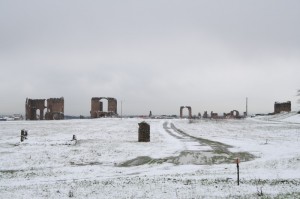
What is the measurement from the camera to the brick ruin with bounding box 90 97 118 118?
8006 cm

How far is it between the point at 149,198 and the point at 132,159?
850 cm

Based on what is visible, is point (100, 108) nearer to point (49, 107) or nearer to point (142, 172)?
point (49, 107)

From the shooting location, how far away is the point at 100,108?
81250 mm

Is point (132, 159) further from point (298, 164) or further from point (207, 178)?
point (298, 164)

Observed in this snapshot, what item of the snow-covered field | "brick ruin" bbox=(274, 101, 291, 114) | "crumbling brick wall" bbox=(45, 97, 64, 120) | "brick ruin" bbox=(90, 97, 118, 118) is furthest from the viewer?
"brick ruin" bbox=(274, 101, 291, 114)

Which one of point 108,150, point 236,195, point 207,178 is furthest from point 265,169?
A: point 108,150

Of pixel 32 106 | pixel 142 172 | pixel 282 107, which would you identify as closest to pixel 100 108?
pixel 32 106

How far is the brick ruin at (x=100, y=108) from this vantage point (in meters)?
80.1

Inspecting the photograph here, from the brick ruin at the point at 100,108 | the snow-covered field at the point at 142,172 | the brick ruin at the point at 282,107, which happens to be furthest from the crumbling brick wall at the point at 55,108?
the snow-covered field at the point at 142,172

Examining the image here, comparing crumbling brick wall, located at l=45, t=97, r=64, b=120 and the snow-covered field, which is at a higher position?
crumbling brick wall, located at l=45, t=97, r=64, b=120

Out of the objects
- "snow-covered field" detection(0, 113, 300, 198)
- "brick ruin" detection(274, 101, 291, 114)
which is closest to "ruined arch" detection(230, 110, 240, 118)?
"brick ruin" detection(274, 101, 291, 114)

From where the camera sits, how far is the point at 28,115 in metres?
77.6

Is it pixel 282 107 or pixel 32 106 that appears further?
pixel 282 107

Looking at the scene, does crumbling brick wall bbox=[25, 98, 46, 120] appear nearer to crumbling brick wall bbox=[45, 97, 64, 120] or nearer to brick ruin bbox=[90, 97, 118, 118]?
crumbling brick wall bbox=[45, 97, 64, 120]
